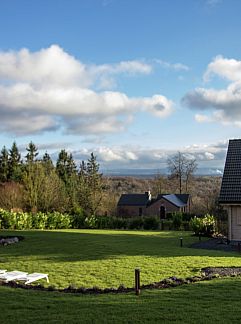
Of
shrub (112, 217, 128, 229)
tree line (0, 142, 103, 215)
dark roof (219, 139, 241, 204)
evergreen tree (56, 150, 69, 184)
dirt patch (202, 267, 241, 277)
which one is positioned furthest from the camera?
evergreen tree (56, 150, 69, 184)

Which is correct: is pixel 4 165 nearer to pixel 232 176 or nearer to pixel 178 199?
pixel 178 199

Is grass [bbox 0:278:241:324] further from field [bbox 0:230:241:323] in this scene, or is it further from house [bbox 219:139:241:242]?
house [bbox 219:139:241:242]

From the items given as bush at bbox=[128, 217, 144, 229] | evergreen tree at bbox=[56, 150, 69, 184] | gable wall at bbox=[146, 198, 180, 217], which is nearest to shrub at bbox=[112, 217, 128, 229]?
bush at bbox=[128, 217, 144, 229]

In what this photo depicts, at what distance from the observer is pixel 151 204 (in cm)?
6159

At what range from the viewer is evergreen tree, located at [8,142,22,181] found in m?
57.0

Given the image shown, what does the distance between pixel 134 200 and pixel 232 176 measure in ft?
136

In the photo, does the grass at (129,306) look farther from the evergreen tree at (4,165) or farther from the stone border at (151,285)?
the evergreen tree at (4,165)

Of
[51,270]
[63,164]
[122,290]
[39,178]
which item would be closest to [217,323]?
[122,290]

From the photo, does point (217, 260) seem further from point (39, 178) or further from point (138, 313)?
point (39, 178)

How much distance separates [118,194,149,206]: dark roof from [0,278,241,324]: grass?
54.2 meters

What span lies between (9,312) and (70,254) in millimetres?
8893

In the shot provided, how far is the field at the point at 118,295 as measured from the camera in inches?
274

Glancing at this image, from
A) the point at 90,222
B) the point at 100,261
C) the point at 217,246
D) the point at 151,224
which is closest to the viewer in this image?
the point at 100,261

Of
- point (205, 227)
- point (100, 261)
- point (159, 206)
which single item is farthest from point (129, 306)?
point (159, 206)
